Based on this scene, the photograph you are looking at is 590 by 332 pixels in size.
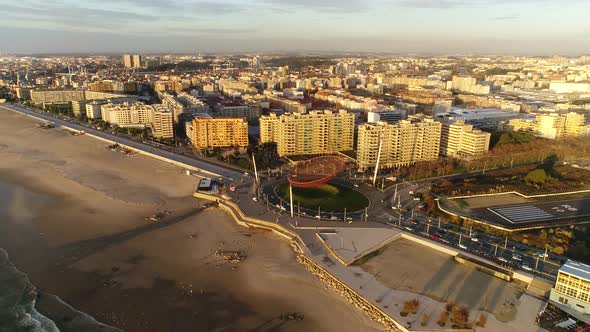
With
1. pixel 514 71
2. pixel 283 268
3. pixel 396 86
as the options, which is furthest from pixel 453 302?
pixel 514 71

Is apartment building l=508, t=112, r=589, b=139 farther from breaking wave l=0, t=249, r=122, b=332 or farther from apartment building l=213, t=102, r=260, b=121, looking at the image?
breaking wave l=0, t=249, r=122, b=332

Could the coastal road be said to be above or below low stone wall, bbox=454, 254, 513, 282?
above

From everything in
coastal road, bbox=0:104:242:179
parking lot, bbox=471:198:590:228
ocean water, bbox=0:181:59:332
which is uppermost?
coastal road, bbox=0:104:242:179

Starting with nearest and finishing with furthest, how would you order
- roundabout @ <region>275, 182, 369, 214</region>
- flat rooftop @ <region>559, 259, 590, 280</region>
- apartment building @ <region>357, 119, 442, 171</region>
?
flat rooftop @ <region>559, 259, 590, 280</region>
roundabout @ <region>275, 182, 369, 214</region>
apartment building @ <region>357, 119, 442, 171</region>

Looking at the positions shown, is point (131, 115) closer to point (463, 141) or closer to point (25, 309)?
point (463, 141)

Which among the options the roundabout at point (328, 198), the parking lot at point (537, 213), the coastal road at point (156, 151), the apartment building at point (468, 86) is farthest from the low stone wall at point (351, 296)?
the apartment building at point (468, 86)

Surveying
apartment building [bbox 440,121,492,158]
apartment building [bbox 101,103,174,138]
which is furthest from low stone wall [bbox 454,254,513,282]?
apartment building [bbox 101,103,174,138]

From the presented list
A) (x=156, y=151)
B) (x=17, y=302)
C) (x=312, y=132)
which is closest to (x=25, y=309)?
(x=17, y=302)
